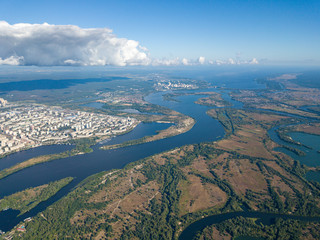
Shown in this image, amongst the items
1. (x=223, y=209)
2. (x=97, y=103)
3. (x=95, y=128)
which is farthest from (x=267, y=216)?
(x=97, y=103)

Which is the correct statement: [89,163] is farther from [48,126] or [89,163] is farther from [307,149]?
[307,149]

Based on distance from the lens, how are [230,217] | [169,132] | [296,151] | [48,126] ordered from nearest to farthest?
[230,217], [296,151], [169,132], [48,126]

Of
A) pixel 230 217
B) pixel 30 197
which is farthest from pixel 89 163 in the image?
pixel 230 217

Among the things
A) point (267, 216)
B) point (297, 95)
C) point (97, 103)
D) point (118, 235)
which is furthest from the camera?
point (297, 95)

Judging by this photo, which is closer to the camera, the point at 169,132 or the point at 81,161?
the point at 81,161

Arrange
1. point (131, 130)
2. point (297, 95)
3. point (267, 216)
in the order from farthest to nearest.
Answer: point (297, 95) < point (131, 130) < point (267, 216)

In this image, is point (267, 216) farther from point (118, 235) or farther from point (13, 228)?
point (13, 228)
